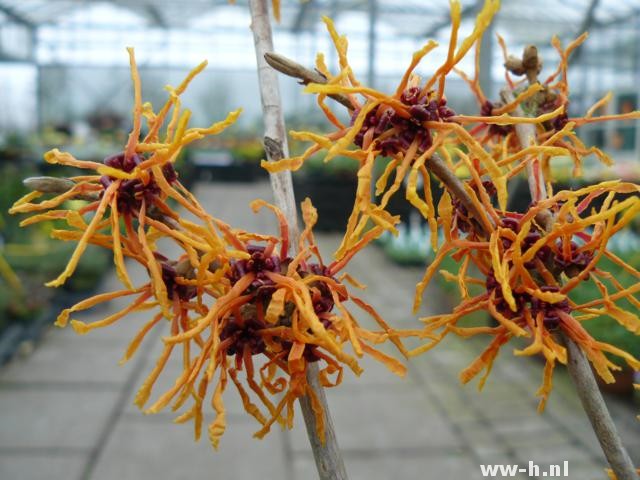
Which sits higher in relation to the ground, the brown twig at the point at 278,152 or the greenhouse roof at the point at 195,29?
the greenhouse roof at the point at 195,29

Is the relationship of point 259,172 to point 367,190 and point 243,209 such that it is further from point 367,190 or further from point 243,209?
point 367,190

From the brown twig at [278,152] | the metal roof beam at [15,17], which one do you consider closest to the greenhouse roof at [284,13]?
the metal roof beam at [15,17]

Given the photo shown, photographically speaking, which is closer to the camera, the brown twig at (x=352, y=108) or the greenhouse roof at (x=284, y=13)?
the brown twig at (x=352, y=108)

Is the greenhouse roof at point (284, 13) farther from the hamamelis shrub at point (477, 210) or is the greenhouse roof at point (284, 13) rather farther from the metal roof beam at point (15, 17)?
the hamamelis shrub at point (477, 210)

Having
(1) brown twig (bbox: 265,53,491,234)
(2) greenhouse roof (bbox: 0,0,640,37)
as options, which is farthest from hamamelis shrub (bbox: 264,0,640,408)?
(2) greenhouse roof (bbox: 0,0,640,37)

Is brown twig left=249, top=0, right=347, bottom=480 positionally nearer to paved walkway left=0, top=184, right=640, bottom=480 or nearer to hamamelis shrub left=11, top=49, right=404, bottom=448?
hamamelis shrub left=11, top=49, right=404, bottom=448

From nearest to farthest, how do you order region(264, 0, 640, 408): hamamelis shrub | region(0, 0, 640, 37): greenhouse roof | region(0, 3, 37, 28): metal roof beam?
region(264, 0, 640, 408): hamamelis shrub, region(0, 0, 640, 37): greenhouse roof, region(0, 3, 37, 28): metal roof beam
